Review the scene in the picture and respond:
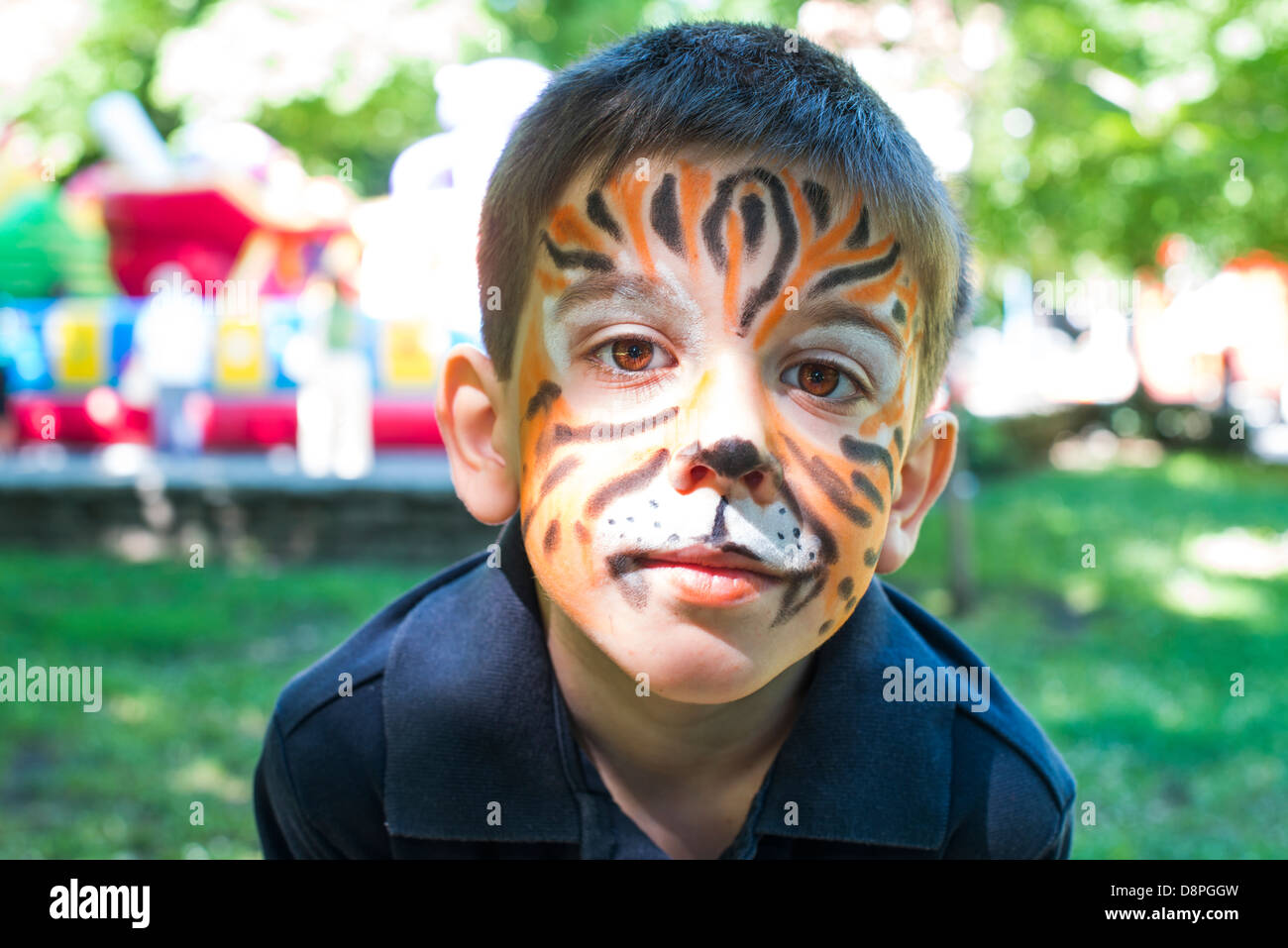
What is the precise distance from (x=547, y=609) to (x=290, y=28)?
11.0 m

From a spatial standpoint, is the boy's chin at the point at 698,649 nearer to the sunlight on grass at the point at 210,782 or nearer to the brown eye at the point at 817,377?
the brown eye at the point at 817,377

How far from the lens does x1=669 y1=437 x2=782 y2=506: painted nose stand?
5.33 ft

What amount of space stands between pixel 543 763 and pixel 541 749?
0.03m

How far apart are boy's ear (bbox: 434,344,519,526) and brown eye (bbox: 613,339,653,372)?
34 cm

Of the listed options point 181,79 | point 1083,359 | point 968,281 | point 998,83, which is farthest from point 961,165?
point 1083,359

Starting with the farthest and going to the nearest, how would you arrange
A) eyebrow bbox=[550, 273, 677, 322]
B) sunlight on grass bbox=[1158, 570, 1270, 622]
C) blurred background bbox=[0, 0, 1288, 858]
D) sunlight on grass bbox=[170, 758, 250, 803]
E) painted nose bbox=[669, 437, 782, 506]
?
sunlight on grass bbox=[1158, 570, 1270, 622]
blurred background bbox=[0, 0, 1288, 858]
sunlight on grass bbox=[170, 758, 250, 803]
eyebrow bbox=[550, 273, 677, 322]
painted nose bbox=[669, 437, 782, 506]

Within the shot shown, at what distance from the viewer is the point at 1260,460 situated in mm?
13547

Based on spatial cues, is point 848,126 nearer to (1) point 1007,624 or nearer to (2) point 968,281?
(2) point 968,281

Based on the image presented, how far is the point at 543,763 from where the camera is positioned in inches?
83.5

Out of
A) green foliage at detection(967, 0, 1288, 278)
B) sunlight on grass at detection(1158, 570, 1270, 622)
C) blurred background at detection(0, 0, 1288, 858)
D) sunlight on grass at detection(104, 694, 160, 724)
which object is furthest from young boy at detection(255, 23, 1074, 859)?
green foliage at detection(967, 0, 1288, 278)

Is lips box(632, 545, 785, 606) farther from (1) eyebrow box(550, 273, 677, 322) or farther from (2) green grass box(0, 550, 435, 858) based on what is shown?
(2) green grass box(0, 550, 435, 858)

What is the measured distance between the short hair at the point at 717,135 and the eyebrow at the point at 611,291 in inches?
5.6

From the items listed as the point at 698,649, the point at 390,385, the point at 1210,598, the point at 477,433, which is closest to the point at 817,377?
the point at 698,649

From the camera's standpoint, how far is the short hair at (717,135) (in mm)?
1807
